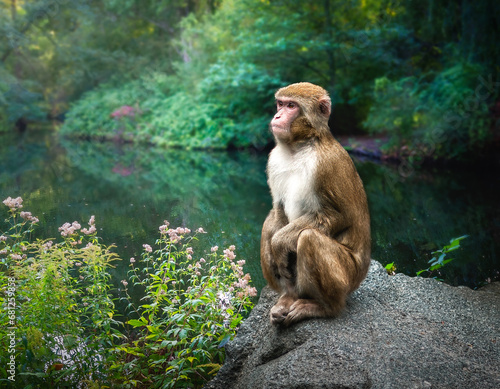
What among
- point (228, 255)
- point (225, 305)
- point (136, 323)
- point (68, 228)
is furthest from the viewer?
point (228, 255)

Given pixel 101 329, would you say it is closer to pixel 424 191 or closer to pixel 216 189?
pixel 216 189

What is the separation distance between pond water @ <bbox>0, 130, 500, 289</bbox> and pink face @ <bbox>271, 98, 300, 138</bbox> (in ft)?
5.65

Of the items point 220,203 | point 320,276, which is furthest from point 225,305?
point 220,203

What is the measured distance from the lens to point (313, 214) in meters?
2.86

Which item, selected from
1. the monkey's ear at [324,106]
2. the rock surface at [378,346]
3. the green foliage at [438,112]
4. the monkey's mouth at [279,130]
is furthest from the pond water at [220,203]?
the monkey's ear at [324,106]

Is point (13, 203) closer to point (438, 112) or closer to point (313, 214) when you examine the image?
point (313, 214)

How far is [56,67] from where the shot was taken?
13602 millimetres

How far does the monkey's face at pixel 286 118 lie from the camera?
2895 mm

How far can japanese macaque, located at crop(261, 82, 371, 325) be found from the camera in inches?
110

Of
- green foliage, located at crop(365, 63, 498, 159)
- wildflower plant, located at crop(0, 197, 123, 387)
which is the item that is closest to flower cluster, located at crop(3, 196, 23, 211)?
wildflower plant, located at crop(0, 197, 123, 387)

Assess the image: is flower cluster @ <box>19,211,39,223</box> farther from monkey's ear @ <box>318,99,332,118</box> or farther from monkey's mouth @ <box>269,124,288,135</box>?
monkey's ear @ <box>318,99,332,118</box>

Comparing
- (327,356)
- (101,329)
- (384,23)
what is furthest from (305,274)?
(384,23)

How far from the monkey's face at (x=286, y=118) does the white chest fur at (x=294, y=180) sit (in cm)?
13

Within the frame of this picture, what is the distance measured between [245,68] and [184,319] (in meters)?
13.1
